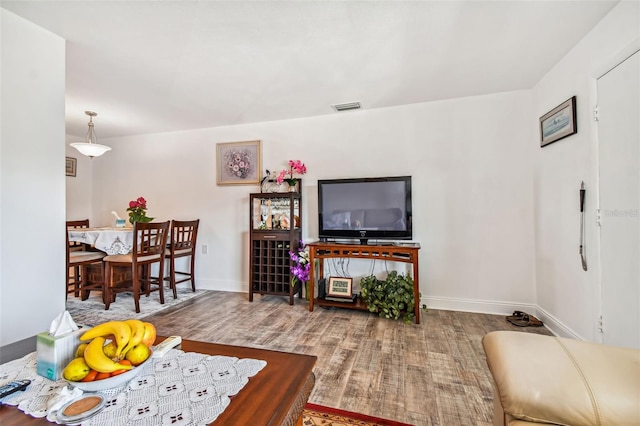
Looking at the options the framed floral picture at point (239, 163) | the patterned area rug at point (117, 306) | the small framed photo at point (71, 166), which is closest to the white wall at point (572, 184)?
the framed floral picture at point (239, 163)

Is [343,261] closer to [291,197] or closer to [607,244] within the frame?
[291,197]

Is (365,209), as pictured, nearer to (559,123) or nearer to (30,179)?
(559,123)

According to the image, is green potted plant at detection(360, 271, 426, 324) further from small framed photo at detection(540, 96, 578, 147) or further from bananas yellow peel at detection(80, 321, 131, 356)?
bananas yellow peel at detection(80, 321, 131, 356)

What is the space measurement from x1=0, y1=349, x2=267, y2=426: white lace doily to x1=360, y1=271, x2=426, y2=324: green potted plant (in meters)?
1.97

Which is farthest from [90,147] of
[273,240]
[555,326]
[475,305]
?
[555,326]

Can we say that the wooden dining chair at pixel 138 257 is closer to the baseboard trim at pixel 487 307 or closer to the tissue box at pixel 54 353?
the tissue box at pixel 54 353

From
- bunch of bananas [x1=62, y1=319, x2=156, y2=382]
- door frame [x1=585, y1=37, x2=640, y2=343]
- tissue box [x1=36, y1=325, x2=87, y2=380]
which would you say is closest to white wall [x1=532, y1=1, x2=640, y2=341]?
door frame [x1=585, y1=37, x2=640, y2=343]

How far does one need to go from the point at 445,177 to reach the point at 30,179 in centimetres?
349

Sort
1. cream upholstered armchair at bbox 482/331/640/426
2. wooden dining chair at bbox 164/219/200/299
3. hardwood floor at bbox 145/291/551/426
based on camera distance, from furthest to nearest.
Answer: wooden dining chair at bbox 164/219/200/299 → hardwood floor at bbox 145/291/551/426 → cream upholstered armchair at bbox 482/331/640/426

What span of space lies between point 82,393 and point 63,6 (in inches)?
84.7

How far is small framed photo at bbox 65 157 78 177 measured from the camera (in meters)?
4.33

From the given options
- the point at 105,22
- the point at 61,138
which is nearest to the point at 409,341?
the point at 61,138

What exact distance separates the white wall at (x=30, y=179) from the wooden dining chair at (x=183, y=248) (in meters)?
1.58

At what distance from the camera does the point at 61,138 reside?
1930 millimetres
